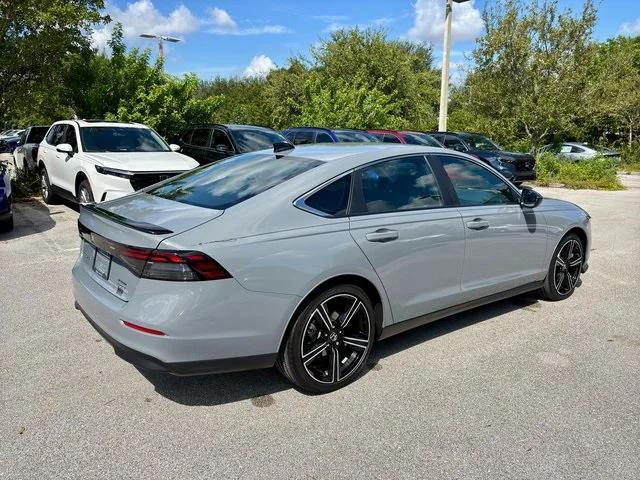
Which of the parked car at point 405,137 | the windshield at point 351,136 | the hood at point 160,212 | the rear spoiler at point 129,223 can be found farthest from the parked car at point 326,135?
the rear spoiler at point 129,223

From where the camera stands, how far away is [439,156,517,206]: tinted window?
171 inches

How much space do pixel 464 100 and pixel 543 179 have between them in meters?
5.51

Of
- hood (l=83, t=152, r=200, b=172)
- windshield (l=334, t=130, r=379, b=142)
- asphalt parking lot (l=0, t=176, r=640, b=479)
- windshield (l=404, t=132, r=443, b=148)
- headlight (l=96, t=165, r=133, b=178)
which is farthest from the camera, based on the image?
windshield (l=404, t=132, r=443, b=148)

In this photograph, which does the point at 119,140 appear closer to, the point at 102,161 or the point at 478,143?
the point at 102,161

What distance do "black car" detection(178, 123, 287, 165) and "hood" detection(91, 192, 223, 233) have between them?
7.02 m

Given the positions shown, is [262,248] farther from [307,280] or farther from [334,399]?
[334,399]

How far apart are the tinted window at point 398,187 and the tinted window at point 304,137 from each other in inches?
417

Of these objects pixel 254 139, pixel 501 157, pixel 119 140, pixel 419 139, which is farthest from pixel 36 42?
pixel 501 157

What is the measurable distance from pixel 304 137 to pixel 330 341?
38.8 feet

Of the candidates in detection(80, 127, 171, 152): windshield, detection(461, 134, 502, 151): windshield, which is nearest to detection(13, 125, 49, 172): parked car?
detection(80, 127, 171, 152): windshield

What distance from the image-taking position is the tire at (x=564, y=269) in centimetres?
527

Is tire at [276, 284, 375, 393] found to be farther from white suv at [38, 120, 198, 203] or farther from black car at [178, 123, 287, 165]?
black car at [178, 123, 287, 165]

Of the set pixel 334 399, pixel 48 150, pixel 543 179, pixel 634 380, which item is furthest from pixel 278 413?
pixel 543 179

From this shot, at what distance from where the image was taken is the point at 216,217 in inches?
126
